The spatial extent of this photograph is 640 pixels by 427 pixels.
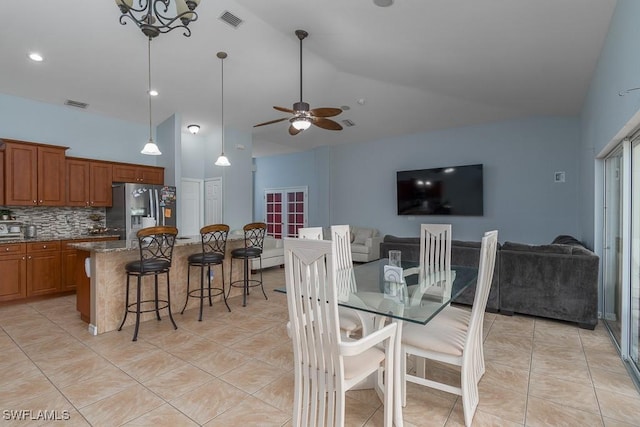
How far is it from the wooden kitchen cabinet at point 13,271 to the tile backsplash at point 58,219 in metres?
0.68

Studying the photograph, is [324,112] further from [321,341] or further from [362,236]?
[362,236]

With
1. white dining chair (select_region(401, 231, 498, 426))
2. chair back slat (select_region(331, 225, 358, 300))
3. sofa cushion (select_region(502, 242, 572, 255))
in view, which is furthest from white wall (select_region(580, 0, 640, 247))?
chair back slat (select_region(331, 225, 358, 300))

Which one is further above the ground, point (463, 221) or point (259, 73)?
point (259, 73)

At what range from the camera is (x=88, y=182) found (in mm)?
5223

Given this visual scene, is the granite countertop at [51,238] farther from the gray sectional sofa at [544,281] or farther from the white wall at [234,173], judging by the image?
the gray sectional sofa at [544,281]

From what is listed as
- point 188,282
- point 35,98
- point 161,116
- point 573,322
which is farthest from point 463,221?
point 35,98

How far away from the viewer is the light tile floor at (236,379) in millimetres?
2041

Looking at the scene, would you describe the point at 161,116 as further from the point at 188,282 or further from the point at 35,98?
the point at 188,282

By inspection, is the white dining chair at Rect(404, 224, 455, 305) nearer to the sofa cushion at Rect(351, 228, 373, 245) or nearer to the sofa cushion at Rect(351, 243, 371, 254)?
the sofa cushion at Rect(351, 243, 371, 254)

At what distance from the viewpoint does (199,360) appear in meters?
2.78

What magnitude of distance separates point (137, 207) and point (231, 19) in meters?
3.24

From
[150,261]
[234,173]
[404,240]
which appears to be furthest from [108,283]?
[234,173]

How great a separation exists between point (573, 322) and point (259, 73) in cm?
504

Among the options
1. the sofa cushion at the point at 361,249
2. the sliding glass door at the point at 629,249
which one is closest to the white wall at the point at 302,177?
the sofa cushion at the point at 361,249
